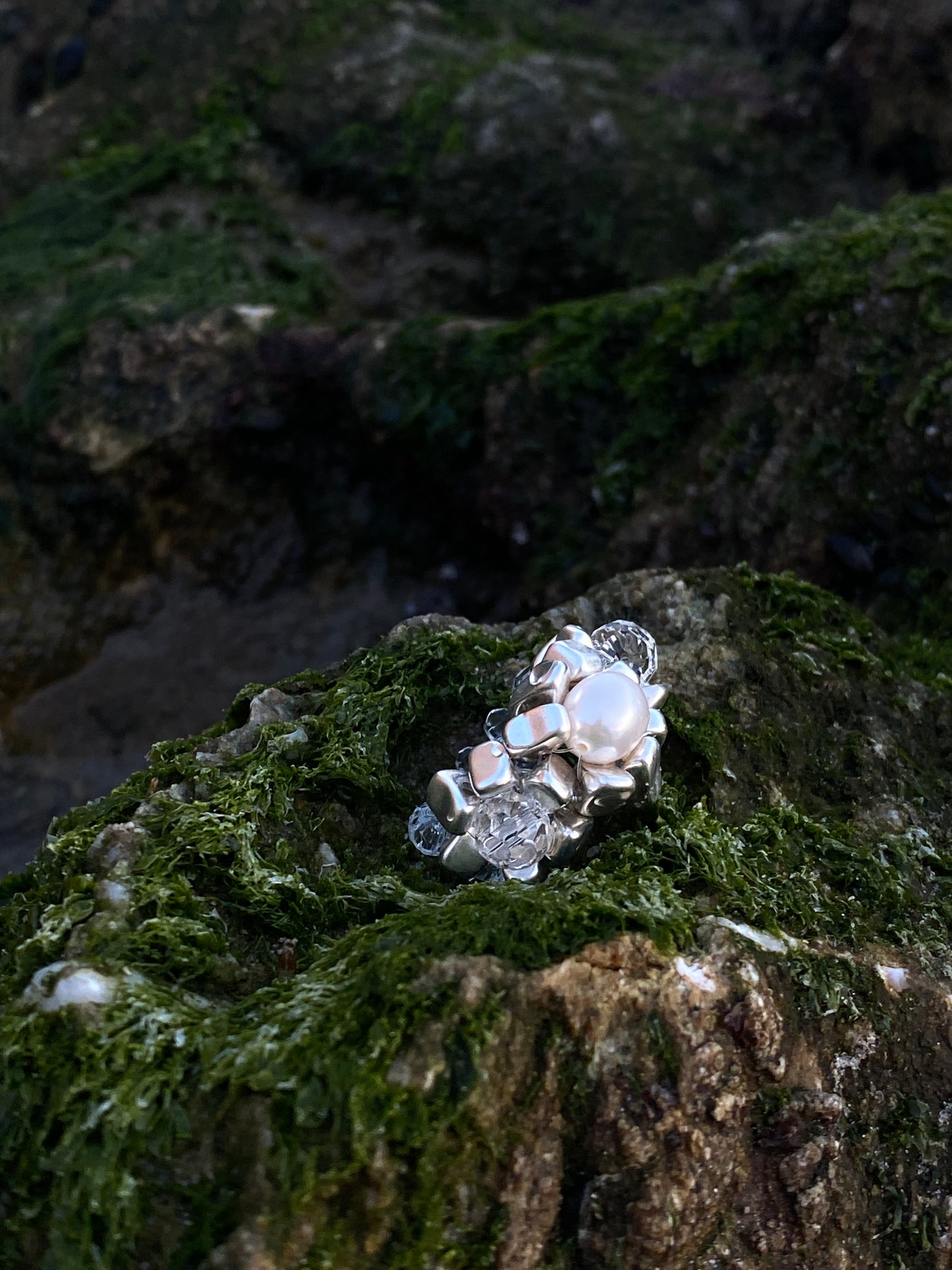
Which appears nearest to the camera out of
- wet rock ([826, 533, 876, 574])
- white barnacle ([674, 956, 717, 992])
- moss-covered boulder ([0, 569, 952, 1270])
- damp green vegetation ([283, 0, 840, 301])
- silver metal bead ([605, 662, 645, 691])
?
moss-covered boulder ([0, 569, 952, 1270])

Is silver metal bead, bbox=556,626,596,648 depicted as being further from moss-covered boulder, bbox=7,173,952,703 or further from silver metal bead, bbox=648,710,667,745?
moss-covered boulder, bbox=7,173,952,703

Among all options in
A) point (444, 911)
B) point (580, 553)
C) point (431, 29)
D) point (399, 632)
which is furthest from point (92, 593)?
point (431, 29)

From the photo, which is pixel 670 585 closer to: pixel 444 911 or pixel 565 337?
pixel 444 911

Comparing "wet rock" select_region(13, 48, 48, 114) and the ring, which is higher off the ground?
"wet rock" select_region(13, 48, 48, 114)

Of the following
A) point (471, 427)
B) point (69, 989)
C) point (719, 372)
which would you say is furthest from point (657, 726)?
point (471, 427)

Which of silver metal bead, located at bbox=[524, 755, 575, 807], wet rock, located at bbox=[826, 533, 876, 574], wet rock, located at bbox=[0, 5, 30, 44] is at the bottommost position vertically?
wet rock, located at bbox=[826, 533, 876, 574]

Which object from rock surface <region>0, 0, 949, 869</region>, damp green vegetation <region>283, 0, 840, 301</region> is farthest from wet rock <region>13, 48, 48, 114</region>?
damp green vegetation <region>283, 0, 840, 301</region>

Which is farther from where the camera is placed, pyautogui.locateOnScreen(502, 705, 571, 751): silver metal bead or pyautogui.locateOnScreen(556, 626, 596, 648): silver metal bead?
pyautogui.locateOnScreen(556, 626, 596, 648): silver metal bead
